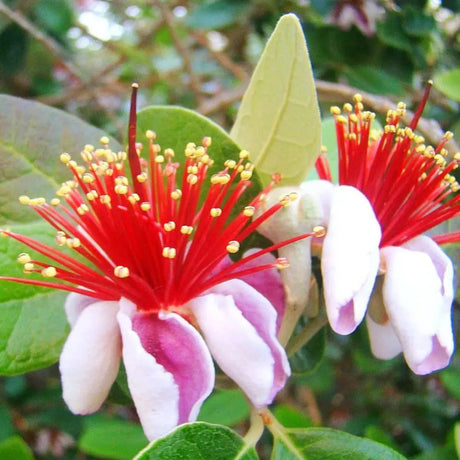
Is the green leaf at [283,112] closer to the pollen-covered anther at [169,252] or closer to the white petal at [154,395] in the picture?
the pollen-covered anther at [169,252]

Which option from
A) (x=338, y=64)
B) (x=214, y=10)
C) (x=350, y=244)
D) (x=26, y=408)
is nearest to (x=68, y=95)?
(x=214, y=10)

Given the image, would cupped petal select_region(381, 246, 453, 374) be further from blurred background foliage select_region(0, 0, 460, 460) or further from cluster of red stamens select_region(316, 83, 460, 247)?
blurred background foliage select_region(0, 0, 460, 460)

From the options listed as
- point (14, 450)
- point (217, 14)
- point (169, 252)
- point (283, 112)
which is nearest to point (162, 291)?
point (169, 252)

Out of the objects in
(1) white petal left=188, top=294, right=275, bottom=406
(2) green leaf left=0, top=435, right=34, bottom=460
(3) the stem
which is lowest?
(2) green leaf left=0, top=435, right=34, bottom=460

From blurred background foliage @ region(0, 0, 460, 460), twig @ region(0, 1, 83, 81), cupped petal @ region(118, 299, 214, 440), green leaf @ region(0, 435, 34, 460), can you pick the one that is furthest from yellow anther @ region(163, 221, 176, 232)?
twig @ region(0, 1, 83, 81)

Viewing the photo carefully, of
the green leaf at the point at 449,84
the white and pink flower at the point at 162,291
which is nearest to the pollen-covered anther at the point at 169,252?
the white and pink flower at the point at 162,291

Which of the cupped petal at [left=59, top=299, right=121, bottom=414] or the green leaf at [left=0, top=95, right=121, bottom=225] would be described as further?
the green leaf at [left=0, top=95, right=121, bottom=225]

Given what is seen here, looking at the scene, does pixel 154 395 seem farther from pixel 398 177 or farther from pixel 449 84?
pixel 449 84
